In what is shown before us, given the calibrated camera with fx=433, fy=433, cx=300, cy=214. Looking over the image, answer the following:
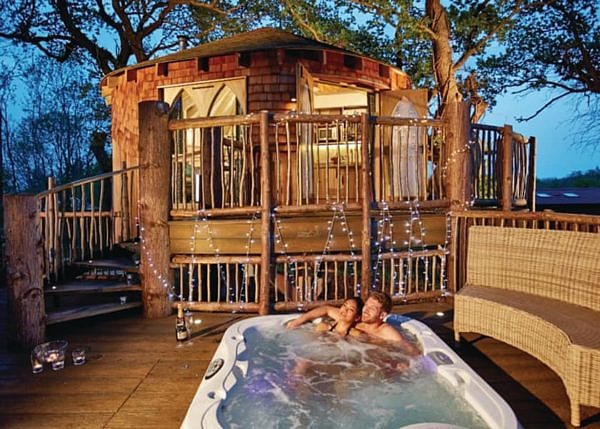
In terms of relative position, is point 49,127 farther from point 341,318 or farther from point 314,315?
point 341,318

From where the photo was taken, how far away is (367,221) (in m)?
5.32

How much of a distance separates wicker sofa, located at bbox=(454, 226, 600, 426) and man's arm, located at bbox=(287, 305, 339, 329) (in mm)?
1212

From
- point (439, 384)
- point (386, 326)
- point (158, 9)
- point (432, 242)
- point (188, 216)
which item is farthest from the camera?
point (158, 9)

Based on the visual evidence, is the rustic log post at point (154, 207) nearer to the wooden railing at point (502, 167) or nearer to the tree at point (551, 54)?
the wooden railing at point (502, 167)

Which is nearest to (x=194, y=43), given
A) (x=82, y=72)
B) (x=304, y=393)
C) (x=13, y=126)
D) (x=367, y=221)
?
(x=82, y=72)

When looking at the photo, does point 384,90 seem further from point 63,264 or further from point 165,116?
point 63,264

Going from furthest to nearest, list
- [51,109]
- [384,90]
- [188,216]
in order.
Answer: [51,109], [384,90], [188,216]

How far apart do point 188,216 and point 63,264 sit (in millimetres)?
1643

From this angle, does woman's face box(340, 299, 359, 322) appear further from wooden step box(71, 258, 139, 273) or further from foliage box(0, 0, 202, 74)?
foliage box(0, 0, 202, 74)

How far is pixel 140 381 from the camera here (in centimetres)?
345

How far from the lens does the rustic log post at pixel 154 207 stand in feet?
16.7

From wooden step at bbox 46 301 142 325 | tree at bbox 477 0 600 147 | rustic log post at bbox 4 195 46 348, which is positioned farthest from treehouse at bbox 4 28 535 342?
tree at bbox 477 0 600 147

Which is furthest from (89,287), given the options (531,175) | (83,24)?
(83,24)

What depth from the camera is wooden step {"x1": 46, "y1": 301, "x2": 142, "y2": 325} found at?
448cm
